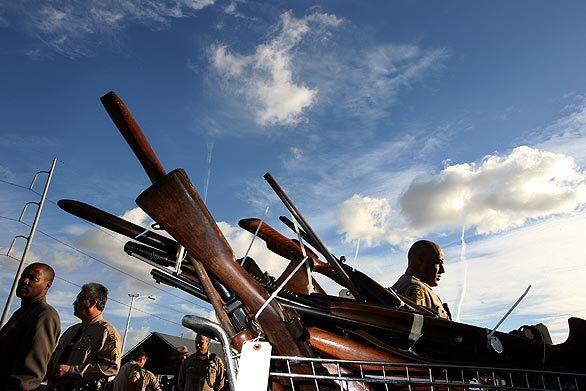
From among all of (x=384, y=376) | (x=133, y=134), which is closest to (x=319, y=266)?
(x=384, y=376)

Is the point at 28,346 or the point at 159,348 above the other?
the point at 159,348

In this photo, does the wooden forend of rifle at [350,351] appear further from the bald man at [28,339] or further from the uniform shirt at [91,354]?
the uniform shirt at [91,354]

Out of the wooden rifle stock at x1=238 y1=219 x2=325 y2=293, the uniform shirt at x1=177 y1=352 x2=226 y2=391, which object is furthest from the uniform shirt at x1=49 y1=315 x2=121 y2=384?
the uniform shirt at x1=177 y1=352 x2=226 y2=391

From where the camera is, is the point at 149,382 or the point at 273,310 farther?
the point at 149,382

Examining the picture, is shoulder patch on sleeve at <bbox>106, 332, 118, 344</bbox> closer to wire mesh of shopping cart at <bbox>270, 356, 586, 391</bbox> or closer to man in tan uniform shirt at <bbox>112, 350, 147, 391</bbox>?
man in tan uniform shirt at <bbox>112, 350, 147, 391</bbox>

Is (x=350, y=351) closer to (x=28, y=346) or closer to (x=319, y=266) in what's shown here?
(x=319, y=266)

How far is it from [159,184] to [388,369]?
1204 mm

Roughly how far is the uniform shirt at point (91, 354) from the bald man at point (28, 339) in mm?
595

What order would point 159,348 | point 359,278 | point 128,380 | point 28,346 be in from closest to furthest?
point 359,278
point 28,346
point 128,380
point 159,348

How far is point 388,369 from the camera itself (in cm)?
179

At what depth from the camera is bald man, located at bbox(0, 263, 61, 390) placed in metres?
3.27

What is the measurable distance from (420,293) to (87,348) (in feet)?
10.2

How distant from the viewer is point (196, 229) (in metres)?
1.73

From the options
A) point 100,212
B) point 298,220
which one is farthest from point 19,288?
point 298,220
